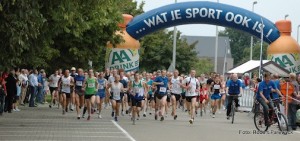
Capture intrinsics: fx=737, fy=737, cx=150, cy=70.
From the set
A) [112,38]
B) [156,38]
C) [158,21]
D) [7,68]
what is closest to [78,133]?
[7,68]

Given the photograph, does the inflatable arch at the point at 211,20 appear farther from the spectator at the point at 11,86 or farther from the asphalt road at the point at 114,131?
the asphalt road at the point at 114,131

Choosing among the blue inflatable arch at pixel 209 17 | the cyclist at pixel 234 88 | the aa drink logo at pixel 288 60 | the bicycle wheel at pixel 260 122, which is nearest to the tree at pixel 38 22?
the blue inflatable arch at pixel 209 17

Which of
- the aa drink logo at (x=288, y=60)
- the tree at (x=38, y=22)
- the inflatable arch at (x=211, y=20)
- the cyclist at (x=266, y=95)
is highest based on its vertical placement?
the inflatable arch at (x=211, y=20)

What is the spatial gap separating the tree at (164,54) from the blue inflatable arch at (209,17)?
30.5 meters

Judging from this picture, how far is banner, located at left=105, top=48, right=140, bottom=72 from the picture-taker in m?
34.8

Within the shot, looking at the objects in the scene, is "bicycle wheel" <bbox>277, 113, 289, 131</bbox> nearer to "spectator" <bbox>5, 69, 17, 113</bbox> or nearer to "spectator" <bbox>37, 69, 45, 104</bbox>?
"spectator" <bbox>5, 69, 17, 113</bbox>

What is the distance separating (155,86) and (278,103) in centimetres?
570

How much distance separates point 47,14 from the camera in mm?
18031

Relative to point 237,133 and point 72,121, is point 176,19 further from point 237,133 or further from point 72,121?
point 237,133

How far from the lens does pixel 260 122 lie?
1994cm

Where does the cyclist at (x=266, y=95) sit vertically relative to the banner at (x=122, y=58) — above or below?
below

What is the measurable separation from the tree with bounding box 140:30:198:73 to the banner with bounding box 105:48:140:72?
3039cm

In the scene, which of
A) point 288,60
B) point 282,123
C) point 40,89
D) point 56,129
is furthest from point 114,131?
point 288,60

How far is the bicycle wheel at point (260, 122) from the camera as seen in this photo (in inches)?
779
